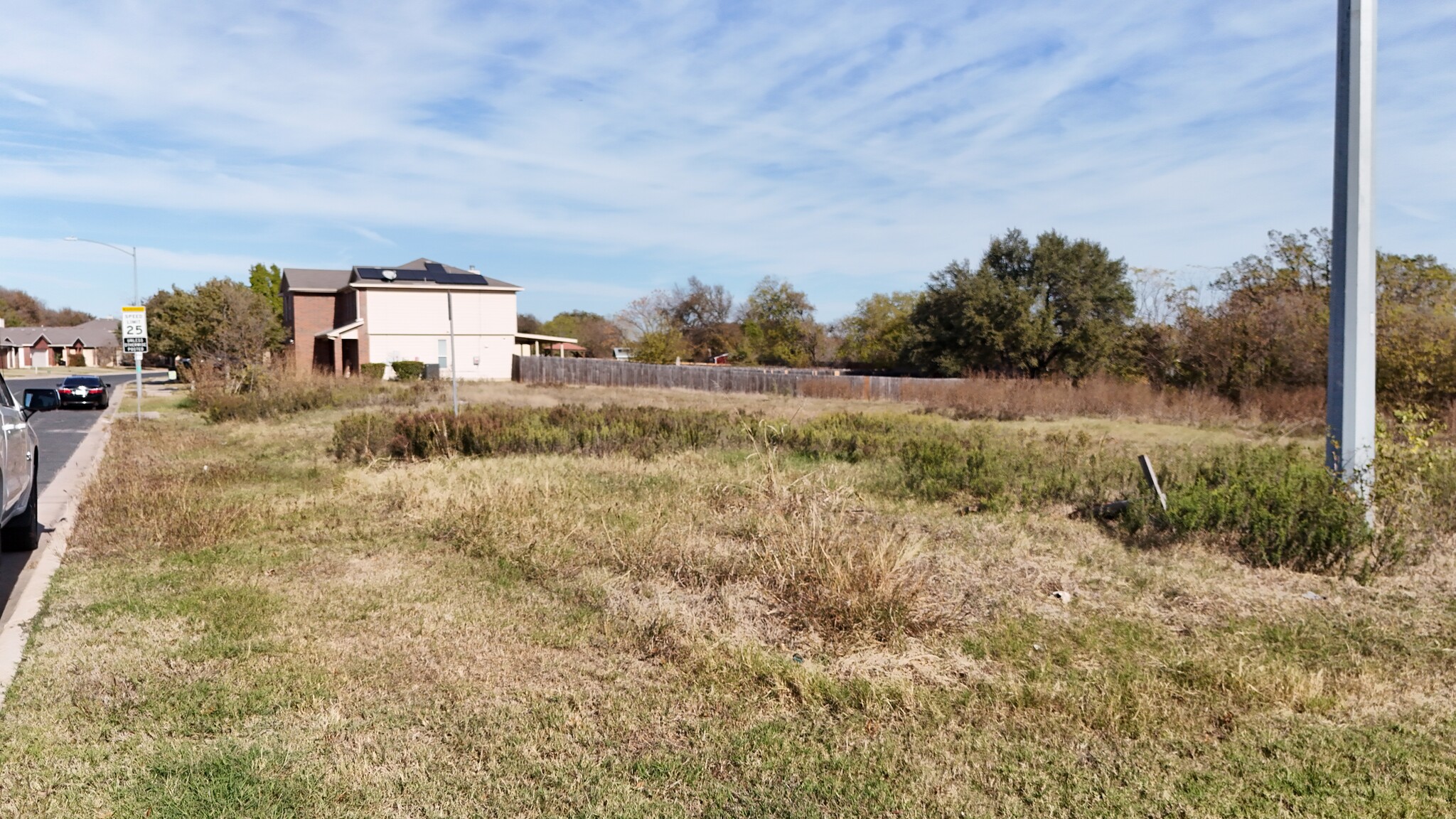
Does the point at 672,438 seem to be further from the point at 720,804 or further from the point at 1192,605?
the point at 720,804

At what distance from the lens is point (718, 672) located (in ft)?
17.7

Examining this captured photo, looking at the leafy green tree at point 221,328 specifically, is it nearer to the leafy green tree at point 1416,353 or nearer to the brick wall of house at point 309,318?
the brick wall of house at point 309,318

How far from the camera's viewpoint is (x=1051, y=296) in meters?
46.7

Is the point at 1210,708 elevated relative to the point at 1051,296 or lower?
lower

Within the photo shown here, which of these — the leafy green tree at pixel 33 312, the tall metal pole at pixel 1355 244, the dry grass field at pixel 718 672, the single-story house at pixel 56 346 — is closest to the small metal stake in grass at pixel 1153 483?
the dry grass field at pixel 718 672

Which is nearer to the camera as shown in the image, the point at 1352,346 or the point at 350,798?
the point at 350,798

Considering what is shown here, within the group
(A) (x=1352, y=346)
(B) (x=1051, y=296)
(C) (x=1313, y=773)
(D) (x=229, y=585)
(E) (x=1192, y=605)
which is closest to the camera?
(C) (x=1313, y=773)

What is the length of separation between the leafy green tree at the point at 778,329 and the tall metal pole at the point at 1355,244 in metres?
62.8

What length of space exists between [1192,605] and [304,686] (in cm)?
586

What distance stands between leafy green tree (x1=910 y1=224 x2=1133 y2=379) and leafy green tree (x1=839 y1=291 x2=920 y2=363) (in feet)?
34.0

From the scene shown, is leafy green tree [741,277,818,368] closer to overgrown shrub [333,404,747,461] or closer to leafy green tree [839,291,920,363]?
leafy green tree [839,291,920,363]

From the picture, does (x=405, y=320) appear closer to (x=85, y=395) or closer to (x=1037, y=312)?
(x=85, y=395)

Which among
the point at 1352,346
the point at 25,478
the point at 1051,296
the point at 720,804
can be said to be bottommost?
the point at 720,804

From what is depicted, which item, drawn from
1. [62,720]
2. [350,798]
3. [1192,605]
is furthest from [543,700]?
[1192,605]
